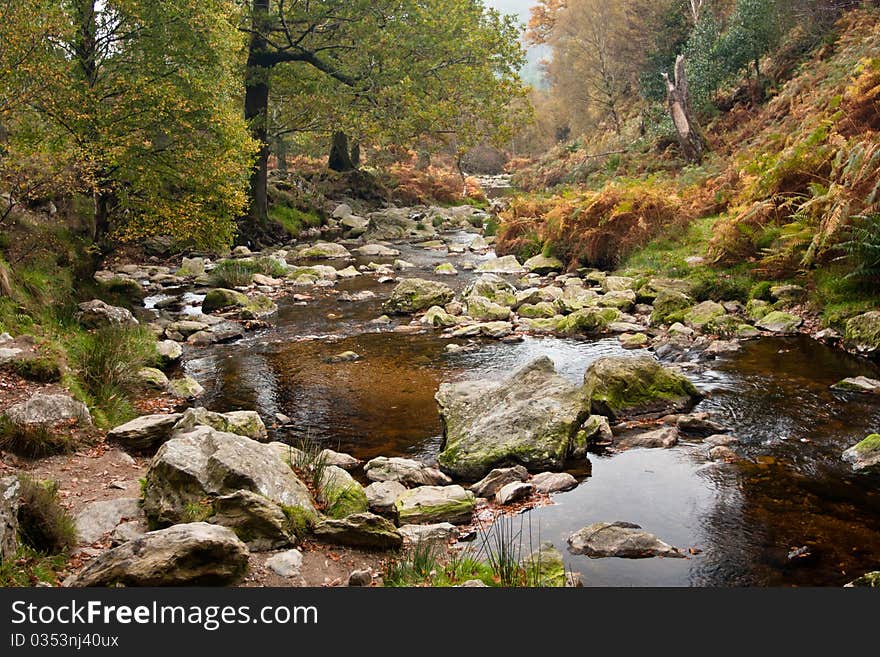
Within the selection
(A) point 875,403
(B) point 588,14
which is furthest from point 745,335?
(B) point 588,14

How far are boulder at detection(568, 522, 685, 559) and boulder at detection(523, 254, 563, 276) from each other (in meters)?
14.2

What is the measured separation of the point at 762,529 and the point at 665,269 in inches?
413

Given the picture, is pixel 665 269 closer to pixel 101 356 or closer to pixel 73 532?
pixel 101 356

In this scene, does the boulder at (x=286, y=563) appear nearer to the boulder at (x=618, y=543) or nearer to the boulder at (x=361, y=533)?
the boulder at (x=361, y=533)

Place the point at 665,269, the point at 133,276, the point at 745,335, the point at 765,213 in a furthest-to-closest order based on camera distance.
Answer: the point at 133,276
the point at 665,269
the point at 765,213
the point at 745,335

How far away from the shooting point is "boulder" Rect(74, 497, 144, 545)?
16.1 feet

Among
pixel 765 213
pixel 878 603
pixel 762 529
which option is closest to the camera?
pixel 878 603

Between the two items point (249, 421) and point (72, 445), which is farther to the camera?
point (249, 421)

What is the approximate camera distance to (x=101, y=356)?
928cm

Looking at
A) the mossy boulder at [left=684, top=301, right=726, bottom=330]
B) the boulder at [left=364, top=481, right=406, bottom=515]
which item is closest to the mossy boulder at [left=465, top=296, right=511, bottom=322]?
the mossy boulder at [left=684, top=301, right=726, bottom=330]

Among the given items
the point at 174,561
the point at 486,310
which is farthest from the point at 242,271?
the point at 174,561

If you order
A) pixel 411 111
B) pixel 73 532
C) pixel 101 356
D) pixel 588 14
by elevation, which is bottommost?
pixel 73 532

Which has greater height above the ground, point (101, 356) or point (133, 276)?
point (133, 276)

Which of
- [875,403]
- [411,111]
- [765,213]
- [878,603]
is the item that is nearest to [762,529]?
[878,603]
